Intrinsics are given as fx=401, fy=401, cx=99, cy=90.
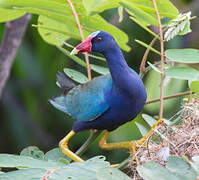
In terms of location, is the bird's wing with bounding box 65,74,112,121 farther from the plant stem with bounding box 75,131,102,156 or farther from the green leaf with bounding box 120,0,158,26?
the green leaf with bounding box 120,0,158,26

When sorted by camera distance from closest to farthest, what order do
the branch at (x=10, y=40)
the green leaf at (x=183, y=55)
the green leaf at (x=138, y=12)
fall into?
the green leaf at (x=138, y=12) → the green leaf at (x=183, y=55) → the branch at (x=10, y=40)

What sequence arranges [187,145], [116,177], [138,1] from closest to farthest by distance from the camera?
[116,177] < [187,145] < [138,1]

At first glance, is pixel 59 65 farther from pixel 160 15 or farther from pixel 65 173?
pixel 65 173

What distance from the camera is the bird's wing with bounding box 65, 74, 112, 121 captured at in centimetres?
177

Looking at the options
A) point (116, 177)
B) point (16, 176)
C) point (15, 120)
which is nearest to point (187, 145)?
point (116, 177)

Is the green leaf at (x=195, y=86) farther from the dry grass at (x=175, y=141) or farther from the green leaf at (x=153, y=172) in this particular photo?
the green leaf at (x=153, y=172)

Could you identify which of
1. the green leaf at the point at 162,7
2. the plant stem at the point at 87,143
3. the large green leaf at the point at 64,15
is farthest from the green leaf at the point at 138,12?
the plant stem at the point at 87,143

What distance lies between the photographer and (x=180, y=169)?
97cm

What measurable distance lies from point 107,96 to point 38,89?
2014 millimetres

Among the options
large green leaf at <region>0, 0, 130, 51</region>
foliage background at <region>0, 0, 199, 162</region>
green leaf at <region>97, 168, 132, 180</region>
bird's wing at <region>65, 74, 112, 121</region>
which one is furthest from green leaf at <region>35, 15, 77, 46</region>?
foliage background at <region>0, 0, 199, 162</region>

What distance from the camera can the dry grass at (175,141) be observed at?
122 cm

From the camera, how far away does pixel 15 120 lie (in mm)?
3605

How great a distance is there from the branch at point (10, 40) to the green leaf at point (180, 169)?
62.8 inches

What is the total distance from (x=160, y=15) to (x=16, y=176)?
2.76 feet
